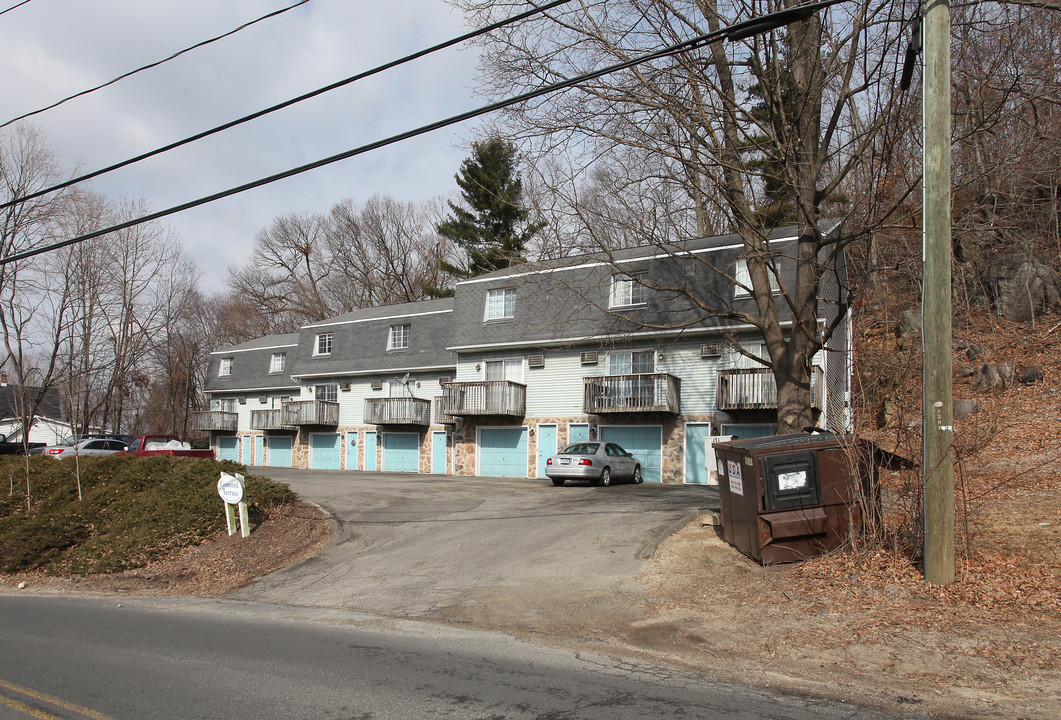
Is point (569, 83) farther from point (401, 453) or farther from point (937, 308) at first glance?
point (401, 453)

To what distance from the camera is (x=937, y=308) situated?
7.41m

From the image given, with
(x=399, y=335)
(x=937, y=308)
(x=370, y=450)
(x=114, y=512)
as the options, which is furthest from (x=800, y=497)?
(x=370, y=450)

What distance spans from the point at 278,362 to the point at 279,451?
201 inches

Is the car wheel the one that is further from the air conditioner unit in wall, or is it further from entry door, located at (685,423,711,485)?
the air conditioner unit in wall

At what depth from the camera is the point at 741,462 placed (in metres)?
9.65

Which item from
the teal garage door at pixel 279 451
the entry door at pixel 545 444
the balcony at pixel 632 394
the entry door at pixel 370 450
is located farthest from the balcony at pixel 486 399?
the teal garage door at pixel 279 451

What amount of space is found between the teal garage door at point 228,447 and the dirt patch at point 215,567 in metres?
27.9

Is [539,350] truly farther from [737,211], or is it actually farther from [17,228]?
[17,228]

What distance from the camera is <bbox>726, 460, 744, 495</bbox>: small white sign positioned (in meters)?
9.75

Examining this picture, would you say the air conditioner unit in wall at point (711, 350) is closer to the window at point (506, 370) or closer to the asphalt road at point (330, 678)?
the window at point (506, 370)

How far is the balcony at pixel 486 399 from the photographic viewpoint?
1076 inches

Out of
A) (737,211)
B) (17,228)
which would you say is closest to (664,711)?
(737,211)

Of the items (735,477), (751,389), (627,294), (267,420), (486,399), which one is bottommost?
(267,420)

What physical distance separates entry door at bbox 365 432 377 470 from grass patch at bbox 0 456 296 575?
587 inches
